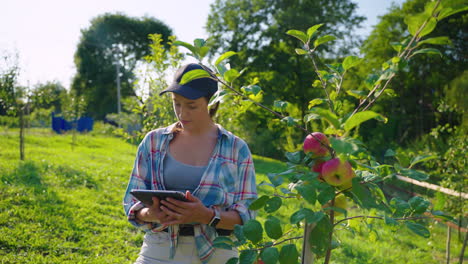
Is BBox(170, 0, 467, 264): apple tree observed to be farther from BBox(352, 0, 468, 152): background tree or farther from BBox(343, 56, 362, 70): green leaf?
BBox(352, 0, 468, 152): background tree

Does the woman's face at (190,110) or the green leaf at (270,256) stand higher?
the woman's face at (190,110)

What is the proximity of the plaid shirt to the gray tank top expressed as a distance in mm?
31

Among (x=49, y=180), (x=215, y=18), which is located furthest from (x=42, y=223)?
(x=215, y=18)

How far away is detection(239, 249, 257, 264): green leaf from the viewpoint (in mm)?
1028

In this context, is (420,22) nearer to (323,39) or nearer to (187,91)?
(323,39)

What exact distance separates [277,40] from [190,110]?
17.9 meters

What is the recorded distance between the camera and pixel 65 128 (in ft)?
79.1

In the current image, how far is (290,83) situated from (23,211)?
49.9 feet

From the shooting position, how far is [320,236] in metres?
0.99

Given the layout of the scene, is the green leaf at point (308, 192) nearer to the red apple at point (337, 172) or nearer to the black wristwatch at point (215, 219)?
the red apple at point (337, 172)

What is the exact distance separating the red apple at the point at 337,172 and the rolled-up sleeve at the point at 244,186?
0.75 meters

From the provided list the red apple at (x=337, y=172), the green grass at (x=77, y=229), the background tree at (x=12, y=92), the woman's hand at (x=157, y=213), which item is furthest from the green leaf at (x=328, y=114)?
the background tree at (x=12, y=92)

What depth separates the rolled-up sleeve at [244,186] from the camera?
66.7 inches

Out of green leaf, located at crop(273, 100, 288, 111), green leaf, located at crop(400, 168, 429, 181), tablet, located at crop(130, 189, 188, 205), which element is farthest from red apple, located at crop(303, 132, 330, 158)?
tablet, located at crop(130, 189, 188, 205)
